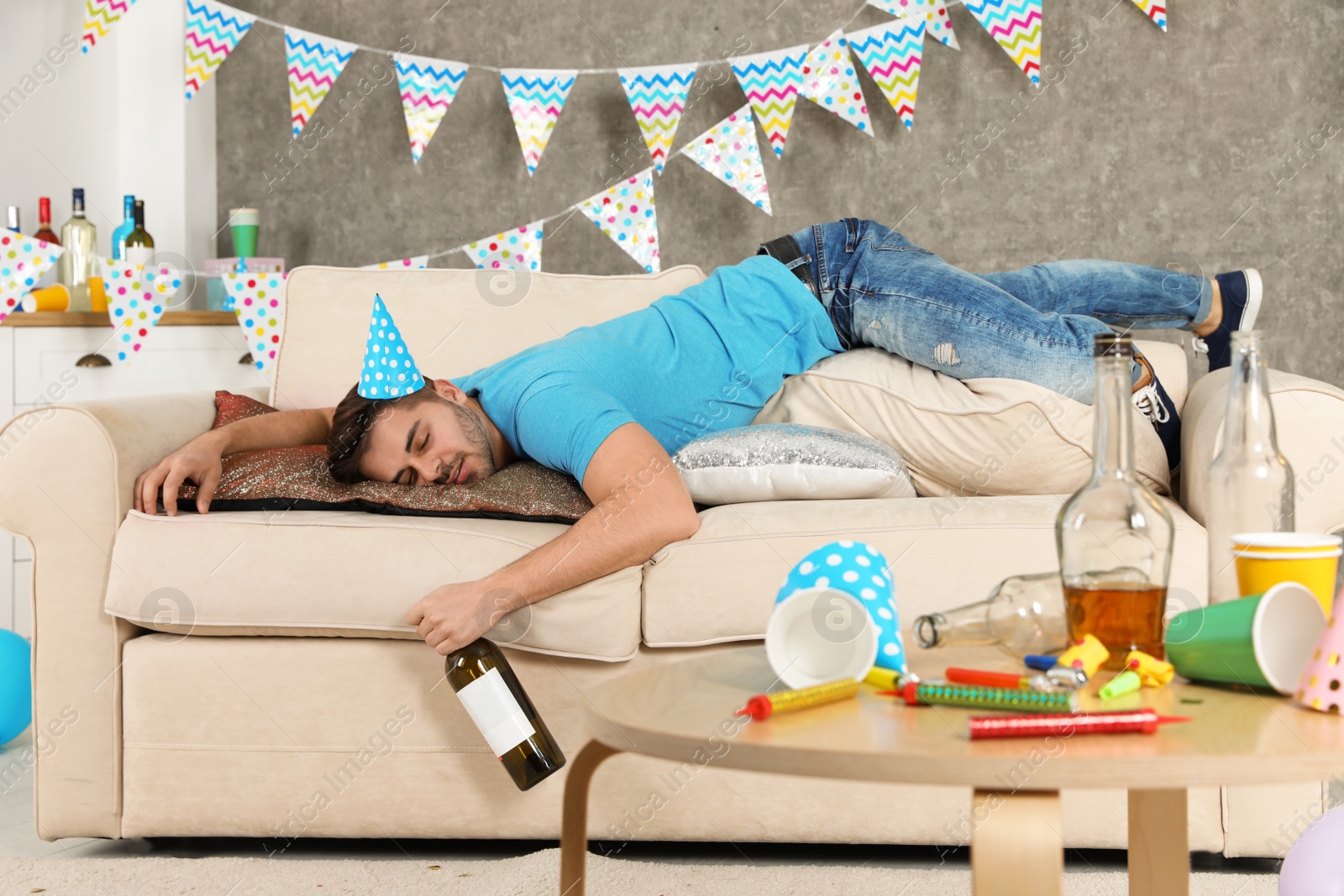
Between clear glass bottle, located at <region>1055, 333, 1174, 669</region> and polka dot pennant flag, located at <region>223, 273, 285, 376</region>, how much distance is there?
2.30m

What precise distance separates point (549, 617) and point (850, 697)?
2.43ft

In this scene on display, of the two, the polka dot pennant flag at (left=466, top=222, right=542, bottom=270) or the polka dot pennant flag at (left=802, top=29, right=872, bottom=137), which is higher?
the polka dot pennant flag at (left=802, top=29, right=872, bottom=137)

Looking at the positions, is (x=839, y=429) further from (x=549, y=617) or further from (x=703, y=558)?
(x=549, y=617)

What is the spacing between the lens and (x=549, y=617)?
1.48 m

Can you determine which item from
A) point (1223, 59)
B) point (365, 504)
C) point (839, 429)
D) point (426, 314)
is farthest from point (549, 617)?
point (1223, 59)

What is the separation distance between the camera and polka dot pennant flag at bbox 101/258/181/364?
2.81 meters

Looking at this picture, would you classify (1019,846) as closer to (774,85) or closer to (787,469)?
(787,469)

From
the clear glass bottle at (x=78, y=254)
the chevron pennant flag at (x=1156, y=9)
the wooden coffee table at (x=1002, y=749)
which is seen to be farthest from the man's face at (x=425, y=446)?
the chevron pennant flag at (x=1156, y=9)

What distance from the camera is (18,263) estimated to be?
2676 mm

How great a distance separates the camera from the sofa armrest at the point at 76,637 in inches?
62.6

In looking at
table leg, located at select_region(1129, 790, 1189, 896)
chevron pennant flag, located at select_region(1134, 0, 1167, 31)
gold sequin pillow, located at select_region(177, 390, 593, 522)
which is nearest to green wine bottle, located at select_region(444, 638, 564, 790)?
gold sequin pillow, located at select_region(177, 390, 593, 522)

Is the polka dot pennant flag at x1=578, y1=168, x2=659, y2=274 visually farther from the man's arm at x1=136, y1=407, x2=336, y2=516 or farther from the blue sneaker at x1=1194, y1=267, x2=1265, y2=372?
the blue sneaker at x1=1194, y1=267, x2=1265, y2=372

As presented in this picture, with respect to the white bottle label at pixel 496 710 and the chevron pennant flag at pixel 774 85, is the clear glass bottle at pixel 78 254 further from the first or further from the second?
the white bottle label at pixel 496 710

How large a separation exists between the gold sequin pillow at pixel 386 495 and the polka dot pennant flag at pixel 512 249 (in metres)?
1.34
